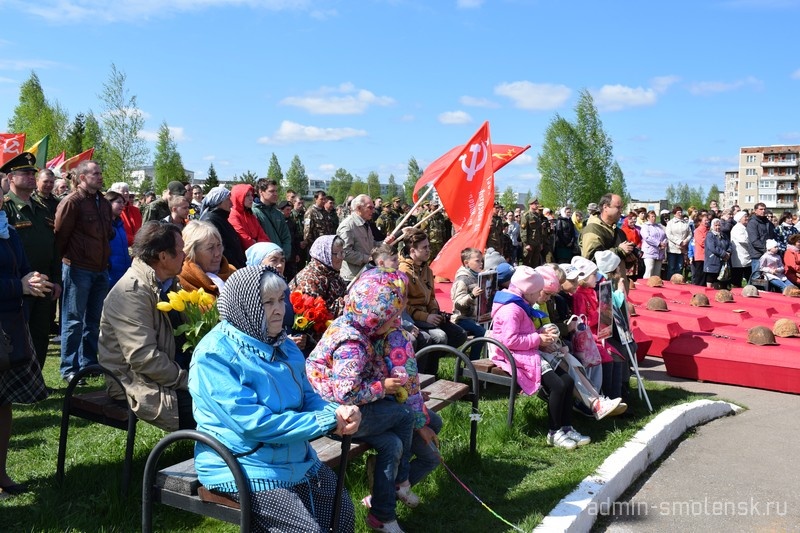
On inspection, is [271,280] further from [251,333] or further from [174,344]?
[174,344]

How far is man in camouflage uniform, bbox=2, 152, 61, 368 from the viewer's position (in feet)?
20.9

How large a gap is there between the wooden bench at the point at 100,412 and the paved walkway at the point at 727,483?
2.80 meters

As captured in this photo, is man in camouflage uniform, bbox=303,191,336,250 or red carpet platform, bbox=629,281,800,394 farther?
man in camouflage uniform, bbox=303,191,336,250

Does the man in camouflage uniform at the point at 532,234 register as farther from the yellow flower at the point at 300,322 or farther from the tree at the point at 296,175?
the tree at the point at 296,175

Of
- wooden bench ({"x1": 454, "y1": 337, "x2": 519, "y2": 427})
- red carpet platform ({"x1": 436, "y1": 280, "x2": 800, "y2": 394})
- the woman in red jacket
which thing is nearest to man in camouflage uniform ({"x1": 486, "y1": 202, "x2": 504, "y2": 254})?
red carpet platform ({"x1": 436, "y1": 280, "x2": 800, "y2": 394})

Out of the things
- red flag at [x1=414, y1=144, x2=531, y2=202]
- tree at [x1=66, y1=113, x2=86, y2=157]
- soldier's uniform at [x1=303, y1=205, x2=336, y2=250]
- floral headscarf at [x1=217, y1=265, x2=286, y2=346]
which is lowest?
floral headscarf at [x1=217, y1=265, x2=286, y2=346]

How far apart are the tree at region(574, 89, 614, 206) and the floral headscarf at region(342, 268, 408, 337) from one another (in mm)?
54563

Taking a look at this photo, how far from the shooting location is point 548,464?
5207 mm

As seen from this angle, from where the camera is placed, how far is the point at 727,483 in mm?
5098

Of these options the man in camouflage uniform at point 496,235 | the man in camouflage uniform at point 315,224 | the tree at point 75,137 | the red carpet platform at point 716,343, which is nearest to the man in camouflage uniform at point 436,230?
the man in camouflage uniform at point 496,235

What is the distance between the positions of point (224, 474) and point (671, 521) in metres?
2.87

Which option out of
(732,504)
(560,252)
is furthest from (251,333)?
(560,252)

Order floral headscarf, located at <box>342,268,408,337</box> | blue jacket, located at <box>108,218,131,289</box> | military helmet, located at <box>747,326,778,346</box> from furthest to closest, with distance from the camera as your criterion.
Answer: military helmet, located at <box>747,326,778,346</box>, blue jacket, located at <box>108,218,131,289</box>, floral headscarf, located at <box>342,268,408,337</box>

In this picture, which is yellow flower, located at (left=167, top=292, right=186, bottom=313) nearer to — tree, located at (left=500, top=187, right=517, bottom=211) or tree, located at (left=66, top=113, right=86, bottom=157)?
tree, located at (left=66, top=113, right=86, bottom=157)
